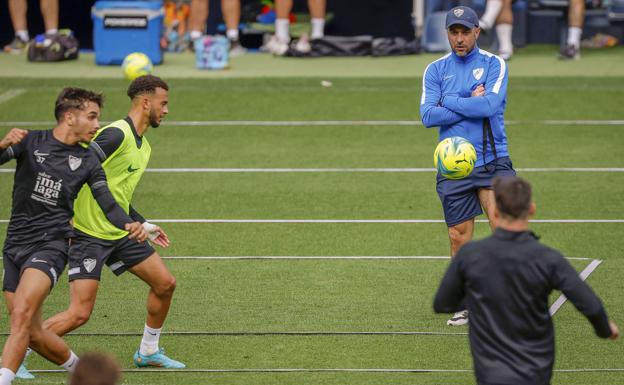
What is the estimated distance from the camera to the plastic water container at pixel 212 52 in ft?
69.8

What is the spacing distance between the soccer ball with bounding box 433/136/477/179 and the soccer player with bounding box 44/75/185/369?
7.07 feet

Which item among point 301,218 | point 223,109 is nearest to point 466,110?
point 301,218

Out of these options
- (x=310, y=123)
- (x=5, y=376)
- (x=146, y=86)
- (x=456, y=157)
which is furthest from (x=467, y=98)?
(x=310, y=123)

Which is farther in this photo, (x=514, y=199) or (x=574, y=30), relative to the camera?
(x=574, y=30)

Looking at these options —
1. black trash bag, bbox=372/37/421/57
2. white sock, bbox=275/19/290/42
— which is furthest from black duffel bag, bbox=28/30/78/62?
black trash bag, bbox=372/37/421/57

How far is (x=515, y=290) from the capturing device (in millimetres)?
5809

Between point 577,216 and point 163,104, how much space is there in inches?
239

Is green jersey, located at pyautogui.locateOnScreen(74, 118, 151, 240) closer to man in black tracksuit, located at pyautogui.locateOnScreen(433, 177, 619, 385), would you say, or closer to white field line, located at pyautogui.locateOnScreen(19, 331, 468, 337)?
white field line, located at pyautogui.locateOnScreen(19, 331, 468, 337)

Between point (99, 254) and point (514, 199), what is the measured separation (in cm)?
339

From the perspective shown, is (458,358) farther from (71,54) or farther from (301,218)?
(71,54)

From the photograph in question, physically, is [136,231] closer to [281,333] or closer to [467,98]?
[281,333]

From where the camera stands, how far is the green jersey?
8141mm

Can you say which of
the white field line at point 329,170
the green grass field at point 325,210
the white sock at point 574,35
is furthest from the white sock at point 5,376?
the white sock at point 574,35

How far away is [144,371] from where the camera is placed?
8.33 m
